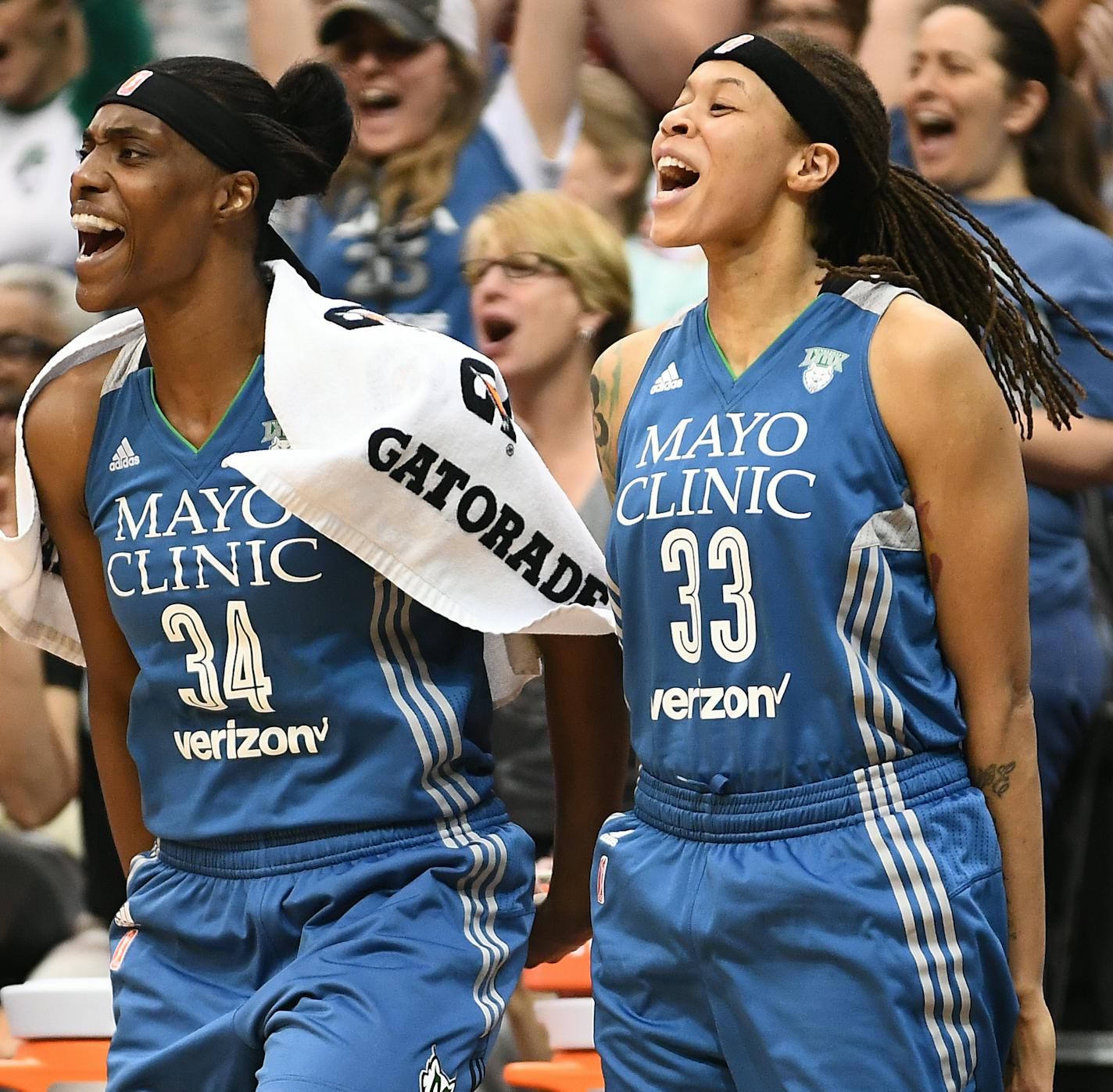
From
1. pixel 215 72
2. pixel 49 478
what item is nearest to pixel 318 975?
pixel 49 478

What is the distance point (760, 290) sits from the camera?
241 centimetres

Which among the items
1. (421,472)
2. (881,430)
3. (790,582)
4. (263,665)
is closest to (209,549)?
(263,665)

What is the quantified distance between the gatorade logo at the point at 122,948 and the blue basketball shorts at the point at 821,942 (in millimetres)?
731

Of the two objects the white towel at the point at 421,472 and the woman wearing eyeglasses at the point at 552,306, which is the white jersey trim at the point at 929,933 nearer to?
the white towel at the point at 421,472

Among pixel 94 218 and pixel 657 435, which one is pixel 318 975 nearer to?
pixel 657 435

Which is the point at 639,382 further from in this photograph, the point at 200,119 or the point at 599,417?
the point at 200,119

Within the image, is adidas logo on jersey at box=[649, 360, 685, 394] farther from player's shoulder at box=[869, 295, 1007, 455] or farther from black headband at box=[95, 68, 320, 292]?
black headband at box=[95, 68, 320, 292]

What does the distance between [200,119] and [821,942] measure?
A: 1402 mm

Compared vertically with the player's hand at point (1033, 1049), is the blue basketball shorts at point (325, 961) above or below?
above

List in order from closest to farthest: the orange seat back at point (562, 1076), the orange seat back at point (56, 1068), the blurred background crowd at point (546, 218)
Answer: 1. the orange seat back at point (562, 1076)
2. the orange seat back at point (56, 1068)
3. the blurred background crowd at point (546, 218)

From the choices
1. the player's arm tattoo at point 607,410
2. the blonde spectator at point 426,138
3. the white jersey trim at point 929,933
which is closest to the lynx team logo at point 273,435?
the player's arm tattoo at point 607,410

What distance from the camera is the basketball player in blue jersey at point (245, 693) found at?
242 centimetres

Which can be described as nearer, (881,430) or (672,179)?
(881,430)

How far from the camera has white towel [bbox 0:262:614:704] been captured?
246cm
